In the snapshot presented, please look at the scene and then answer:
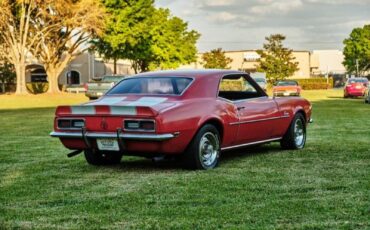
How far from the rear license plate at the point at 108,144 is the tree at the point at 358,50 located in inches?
4426

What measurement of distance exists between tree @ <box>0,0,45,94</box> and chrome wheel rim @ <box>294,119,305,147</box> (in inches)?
Result: 1598

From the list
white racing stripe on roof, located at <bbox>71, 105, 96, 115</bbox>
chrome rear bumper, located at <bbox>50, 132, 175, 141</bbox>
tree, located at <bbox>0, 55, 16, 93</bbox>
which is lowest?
chrome rear bumper, located at <bbox>50, 132, 175, 141</bbox>

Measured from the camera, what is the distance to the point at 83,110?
8.95m

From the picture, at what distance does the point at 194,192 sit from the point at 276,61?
90.3m

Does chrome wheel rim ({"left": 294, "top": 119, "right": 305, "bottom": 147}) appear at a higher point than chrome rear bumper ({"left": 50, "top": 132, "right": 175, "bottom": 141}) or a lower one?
lower

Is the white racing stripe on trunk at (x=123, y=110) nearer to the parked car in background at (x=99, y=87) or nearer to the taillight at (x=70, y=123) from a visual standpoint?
the taillight at (x=70, y=123)

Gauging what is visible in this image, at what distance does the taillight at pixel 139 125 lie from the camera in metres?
8.42

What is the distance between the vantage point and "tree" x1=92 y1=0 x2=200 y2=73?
62.6 metres

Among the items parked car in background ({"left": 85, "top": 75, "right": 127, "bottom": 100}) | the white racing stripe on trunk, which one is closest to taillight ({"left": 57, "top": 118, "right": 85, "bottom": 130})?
the white racing stripe on trunk

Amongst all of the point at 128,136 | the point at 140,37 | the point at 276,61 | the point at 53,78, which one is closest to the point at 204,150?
the point at 128,136

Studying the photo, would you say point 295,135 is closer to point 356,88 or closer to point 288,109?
point 288,109

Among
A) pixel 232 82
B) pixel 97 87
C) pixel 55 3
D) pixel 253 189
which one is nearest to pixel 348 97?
pixel 97 87

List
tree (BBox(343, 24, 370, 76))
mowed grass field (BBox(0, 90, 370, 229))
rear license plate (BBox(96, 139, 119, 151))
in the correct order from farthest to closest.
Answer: tree (BBox(343, 24, 370, 76)) < rear license plate (BBox(96, 139, 119, 151)) < mowed grass field (BBox(0, 90, 370, 229))

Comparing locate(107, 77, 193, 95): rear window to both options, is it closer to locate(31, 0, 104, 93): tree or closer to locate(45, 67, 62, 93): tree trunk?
locate(31, 0, 104, 93): tree
